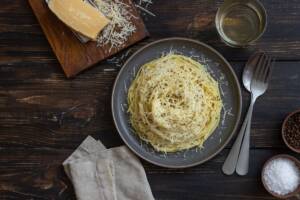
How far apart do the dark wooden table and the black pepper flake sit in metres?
0.04

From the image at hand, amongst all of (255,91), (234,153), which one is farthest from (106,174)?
(255,91)

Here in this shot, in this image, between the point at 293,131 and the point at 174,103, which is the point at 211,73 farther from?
the point at 293,131

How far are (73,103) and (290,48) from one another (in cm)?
69

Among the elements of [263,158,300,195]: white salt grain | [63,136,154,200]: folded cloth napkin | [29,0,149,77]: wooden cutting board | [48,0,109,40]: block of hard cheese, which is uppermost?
[48,0,109,40]: block of hard cheese

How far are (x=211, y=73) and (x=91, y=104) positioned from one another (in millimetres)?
383


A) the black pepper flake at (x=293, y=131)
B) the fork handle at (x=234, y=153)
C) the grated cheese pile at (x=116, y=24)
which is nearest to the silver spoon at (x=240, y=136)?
the fork handle at (x=234, y=153)

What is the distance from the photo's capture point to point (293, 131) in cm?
155

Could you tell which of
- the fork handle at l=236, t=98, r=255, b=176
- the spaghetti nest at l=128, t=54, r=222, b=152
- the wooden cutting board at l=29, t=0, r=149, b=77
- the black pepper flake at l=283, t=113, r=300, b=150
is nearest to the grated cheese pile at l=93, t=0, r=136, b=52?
the wooden cutting board at l=29, t=0, r=149, b=77

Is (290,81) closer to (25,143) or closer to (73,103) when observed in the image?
(73,103)

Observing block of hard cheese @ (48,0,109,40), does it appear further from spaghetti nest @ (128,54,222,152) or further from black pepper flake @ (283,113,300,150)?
black pepper flake @ (283,113,300,150)

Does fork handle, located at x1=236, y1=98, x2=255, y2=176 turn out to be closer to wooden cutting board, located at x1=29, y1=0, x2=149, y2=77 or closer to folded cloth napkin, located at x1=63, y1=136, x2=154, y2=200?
folded cloth napkin, located at x1=63, y1=136, x2=154, y2=200

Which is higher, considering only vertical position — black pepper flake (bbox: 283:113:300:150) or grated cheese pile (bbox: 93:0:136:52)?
grated cheese pile (bbox: 93:0:136:52)

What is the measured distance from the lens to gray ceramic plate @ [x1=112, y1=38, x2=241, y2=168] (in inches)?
61.1

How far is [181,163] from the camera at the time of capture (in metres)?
1.55
